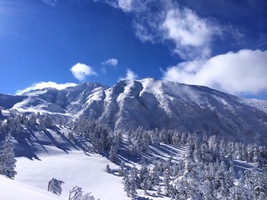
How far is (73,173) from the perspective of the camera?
10938cm

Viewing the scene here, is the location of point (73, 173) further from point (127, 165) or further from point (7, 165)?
point (7, 165)

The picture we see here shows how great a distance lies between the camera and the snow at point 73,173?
299 feet

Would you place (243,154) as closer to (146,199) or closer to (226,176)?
(226,176)

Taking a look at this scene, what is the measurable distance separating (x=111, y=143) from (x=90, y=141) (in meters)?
14.5

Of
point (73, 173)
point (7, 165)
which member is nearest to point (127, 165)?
point (73, 173)

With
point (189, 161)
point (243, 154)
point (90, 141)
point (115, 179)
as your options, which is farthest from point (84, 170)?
point (243, 154)

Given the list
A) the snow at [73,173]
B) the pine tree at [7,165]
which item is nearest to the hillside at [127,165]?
the snow at [73,173]

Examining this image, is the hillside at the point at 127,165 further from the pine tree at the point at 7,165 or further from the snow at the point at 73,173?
the pine tree at the point at 7,165

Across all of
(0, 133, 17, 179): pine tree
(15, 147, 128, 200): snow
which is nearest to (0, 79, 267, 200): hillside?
(15, 147, 128, 200): snow

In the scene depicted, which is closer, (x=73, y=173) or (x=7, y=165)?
(x=7, y=165)

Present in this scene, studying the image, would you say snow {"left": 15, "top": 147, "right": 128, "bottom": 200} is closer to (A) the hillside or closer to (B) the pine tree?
(A) the hillside

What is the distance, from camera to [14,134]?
154 m

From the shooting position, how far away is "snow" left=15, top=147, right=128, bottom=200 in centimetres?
9118

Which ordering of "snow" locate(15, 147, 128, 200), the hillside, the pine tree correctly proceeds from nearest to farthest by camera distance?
the pine tree, the hillside, "snow" locate(15, 147, 128, 200)
